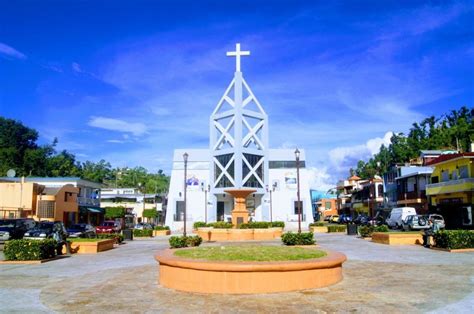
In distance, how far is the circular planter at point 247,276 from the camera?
10.4 m

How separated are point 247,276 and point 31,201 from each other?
42.3 m

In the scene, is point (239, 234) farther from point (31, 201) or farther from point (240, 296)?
point (31, 201)

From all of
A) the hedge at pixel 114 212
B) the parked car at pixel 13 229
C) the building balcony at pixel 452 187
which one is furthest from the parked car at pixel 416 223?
the hedge at pixel 114 212

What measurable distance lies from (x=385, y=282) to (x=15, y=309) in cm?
939

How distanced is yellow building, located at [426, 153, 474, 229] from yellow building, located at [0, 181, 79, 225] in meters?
41.4

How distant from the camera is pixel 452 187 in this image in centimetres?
4150

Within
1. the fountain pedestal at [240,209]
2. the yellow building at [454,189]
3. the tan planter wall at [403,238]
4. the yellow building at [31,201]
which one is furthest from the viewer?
the yellow building at [31,201]

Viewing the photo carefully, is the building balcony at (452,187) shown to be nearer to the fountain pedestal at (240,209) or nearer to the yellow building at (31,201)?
the fountain pedestal at (240,209)

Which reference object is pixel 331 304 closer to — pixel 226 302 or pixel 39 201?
pixel 226 302

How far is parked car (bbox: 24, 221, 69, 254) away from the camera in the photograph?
2223cm

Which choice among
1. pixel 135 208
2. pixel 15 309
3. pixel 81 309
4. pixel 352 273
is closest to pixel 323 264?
pixel 352 273

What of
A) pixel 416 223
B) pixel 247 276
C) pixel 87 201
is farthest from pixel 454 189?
pixel 87 201

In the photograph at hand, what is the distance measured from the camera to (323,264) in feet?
36.6

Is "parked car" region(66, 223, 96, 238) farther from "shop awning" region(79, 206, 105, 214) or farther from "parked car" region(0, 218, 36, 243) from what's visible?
"shop awning" region(79, 206, 105, 214)
